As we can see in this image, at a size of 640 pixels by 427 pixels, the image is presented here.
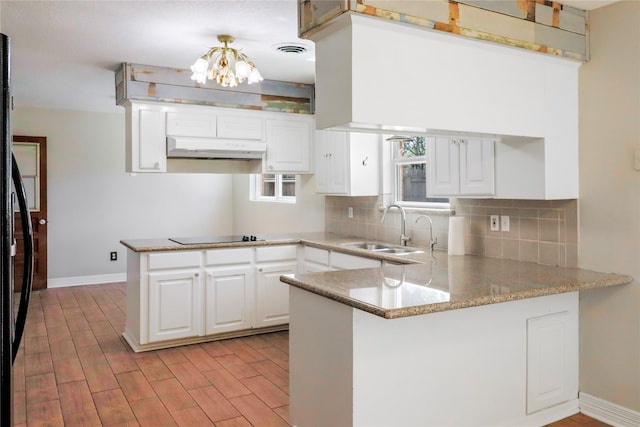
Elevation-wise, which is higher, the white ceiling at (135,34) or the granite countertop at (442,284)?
the white ceiling at (135,34)

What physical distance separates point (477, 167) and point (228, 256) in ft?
7.17

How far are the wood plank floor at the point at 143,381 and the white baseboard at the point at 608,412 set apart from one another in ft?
0.17

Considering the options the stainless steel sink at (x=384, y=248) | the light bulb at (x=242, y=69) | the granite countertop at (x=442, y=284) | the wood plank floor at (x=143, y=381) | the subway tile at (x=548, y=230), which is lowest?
the wood plank floor at (x=143, y=381)

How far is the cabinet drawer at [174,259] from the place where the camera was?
13.3 feet

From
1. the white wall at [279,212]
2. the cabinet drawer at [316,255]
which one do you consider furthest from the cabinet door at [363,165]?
the white wall at [279,212]

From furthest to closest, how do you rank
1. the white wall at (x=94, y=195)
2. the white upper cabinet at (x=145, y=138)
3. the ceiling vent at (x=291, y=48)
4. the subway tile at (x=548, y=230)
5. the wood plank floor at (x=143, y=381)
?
1. the white wall at (x=94, y=195)
2. the white upper cabinet at (x=145, y=138)
3. the ceiling vent at (x=291, y=48)
4. the subway tile at (x=548, y=230)
5. the wood plank floor at (x=143, y=381)

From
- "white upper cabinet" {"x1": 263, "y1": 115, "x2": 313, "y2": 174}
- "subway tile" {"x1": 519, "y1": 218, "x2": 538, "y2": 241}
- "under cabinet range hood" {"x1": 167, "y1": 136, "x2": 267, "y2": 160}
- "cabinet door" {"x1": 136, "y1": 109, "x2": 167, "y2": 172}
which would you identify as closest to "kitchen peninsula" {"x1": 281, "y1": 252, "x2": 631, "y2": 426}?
"subway tile" {"x1": 519, "y1": 218, "x2": 538, "y2": 241}

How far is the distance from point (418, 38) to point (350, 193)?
236 cm

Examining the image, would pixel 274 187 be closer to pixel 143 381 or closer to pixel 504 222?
pixel 143 381

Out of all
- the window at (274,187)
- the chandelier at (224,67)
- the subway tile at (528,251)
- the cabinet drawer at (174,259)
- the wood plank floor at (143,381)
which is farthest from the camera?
the window at (274,187)

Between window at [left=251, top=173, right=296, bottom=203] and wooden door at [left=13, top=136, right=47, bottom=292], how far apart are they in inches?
105

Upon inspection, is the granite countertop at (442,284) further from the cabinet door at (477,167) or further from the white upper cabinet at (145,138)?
the white upper cabinet at (145,138)

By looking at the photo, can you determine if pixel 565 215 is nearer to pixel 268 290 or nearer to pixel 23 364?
pixel 268 290

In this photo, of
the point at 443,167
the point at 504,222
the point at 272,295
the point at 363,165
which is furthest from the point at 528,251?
the point at 272,295
